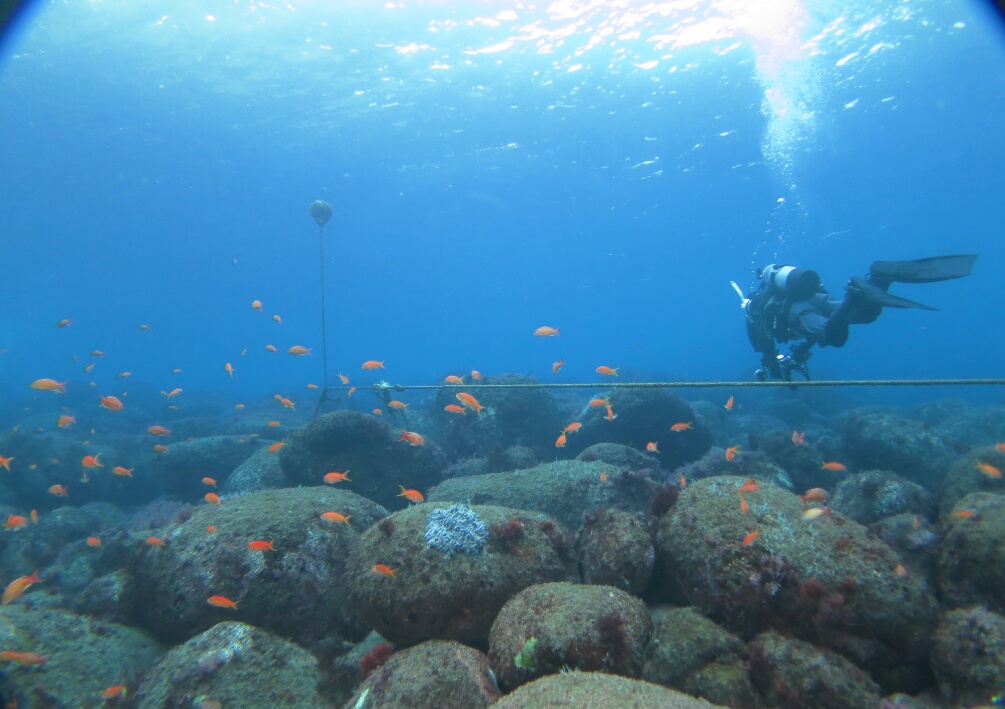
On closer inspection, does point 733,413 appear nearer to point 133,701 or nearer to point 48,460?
point 133,701

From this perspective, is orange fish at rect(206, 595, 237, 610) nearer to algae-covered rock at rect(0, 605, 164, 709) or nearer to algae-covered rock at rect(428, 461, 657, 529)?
algae-covered rock at rect(0, 605, 164, 709)

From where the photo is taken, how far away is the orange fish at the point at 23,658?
4.47 metres

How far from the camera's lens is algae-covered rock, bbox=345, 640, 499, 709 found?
3.52 m

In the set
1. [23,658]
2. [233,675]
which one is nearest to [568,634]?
[233,675]

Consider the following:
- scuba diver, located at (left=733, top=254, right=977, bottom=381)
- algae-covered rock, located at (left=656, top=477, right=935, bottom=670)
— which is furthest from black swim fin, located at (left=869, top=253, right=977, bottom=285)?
algae-covered rock, located at (left=656, top=477, right=935, bottom=670)

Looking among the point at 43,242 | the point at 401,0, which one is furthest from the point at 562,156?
the point at 43,242

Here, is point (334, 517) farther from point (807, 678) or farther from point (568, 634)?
point (807, 678)

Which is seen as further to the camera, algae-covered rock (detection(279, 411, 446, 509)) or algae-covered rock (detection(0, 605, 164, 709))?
algae-covered rock (detection(279, 411, 446, 509))

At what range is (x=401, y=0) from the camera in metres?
20.5

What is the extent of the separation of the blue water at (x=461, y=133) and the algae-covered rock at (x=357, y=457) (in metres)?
10.9

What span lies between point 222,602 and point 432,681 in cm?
320

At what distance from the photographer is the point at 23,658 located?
4.55 metres

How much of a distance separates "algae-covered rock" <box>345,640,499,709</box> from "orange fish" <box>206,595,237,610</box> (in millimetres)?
2406

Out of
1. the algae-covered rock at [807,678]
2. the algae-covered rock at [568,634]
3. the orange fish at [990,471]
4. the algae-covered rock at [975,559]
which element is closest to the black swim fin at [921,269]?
the orange fish at [990,471]
